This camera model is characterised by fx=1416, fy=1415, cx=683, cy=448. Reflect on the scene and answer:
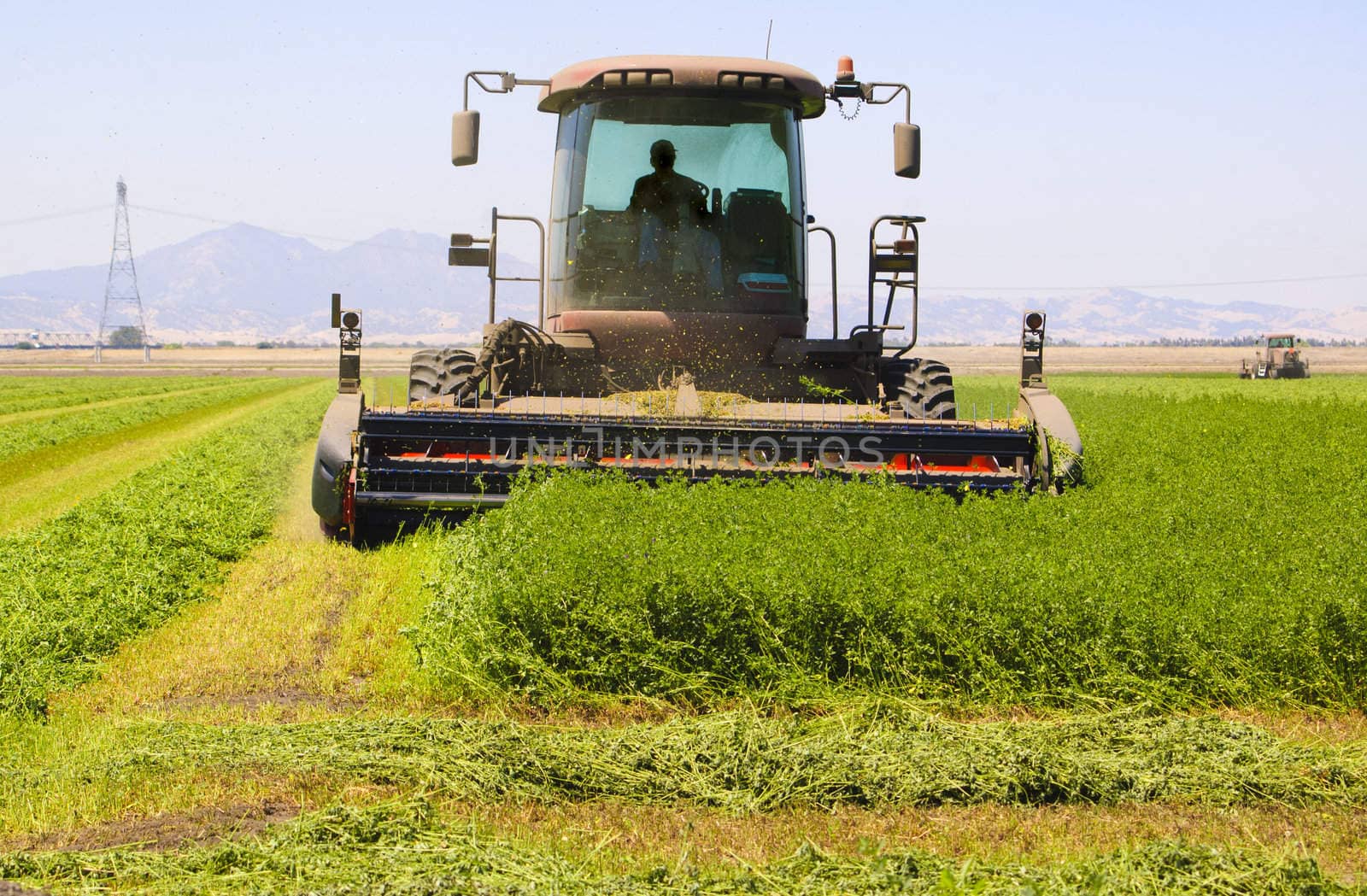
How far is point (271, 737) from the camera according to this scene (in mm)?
5828

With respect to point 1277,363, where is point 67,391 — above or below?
below

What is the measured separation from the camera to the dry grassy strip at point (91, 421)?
2330 centimetres

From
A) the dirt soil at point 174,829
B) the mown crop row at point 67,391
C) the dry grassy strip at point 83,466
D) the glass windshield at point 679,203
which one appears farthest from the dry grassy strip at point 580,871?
the mown crop row at point 67,391

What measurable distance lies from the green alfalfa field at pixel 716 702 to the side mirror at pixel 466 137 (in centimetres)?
247

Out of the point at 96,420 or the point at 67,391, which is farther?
the point at 67,391

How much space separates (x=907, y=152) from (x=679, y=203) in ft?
5.94

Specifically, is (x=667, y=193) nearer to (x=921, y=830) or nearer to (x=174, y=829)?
(x=921, y=830)

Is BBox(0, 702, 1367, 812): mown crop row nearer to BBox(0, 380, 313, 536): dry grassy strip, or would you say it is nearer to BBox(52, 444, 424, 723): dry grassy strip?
BBox(52, 444, 424, 723): dry grassy strip

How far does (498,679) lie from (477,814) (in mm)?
1748

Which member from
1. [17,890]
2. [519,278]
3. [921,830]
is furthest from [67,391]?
[921,830]

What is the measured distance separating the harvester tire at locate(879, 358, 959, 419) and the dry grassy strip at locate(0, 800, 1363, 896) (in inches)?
240

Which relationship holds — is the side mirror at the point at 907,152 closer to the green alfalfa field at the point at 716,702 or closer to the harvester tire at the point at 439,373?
the green alfalfa field at the point at 716,702

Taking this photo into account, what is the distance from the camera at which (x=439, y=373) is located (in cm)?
1109

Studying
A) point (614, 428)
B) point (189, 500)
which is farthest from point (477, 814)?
point (189, 500)
